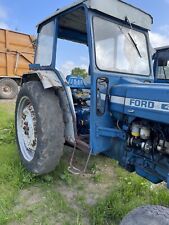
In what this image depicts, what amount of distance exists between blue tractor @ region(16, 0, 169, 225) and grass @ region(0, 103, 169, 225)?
0.75ft

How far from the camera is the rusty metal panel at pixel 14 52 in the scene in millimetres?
10570

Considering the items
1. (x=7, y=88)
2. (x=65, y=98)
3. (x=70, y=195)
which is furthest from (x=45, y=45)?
(x=7, y=88)

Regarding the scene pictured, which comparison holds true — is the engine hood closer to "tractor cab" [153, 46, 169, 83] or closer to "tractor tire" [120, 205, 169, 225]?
"tractor tire" [120, 205, 169, 225]

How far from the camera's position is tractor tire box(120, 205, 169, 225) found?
2080mm

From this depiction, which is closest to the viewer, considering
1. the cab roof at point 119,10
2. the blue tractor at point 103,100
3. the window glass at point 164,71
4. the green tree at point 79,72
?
the blue tractor at point 103,100

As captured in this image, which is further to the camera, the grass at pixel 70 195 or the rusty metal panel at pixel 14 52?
the rusty metal panel at pixel 14 52

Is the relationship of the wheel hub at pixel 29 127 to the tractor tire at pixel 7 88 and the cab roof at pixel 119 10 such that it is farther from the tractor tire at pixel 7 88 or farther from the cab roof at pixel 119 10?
the tractor tire at pixel 7 88

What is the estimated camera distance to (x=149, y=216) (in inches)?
83.8

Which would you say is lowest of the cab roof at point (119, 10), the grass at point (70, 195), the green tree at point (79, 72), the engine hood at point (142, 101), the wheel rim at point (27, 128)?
the grass at point (70, 195)

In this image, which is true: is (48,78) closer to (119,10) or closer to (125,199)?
(119,10)

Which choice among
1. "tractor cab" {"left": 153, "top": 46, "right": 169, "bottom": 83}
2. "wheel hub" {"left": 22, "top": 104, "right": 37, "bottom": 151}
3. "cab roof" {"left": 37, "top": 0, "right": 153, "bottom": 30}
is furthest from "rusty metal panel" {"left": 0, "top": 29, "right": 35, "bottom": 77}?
"cab roof" {"left": 37, "top": 0, "right": 153, "bottom": 30}

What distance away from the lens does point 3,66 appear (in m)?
10.7

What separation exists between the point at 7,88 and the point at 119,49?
316 inches

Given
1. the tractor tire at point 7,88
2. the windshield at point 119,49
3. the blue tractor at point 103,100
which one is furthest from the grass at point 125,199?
the tractor tire at point 7,88
